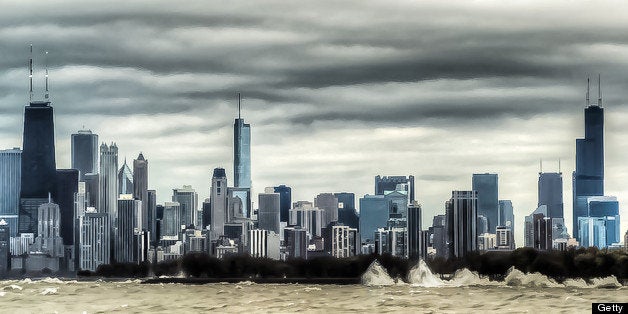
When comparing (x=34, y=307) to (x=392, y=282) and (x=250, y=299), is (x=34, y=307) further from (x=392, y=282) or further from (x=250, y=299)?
(x=392, y=282)

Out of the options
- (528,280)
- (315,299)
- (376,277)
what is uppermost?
(315,299)

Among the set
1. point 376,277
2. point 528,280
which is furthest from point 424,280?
point 528,280

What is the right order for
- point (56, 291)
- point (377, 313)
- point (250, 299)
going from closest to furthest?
1. point (377, 313)
2. point (250, 299)
3. point (56, 291)

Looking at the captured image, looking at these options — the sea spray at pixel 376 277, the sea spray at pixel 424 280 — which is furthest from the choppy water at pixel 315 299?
the sea spray at pixel 376 277

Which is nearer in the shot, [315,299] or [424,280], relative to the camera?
[315,299]

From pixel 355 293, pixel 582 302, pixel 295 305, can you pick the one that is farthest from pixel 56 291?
pixel 582 302

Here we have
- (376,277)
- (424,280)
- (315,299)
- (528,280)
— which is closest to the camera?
(315,299)

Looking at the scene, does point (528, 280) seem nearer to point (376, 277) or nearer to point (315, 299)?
point (376, 277)

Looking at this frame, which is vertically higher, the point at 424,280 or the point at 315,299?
the point at 315,299
